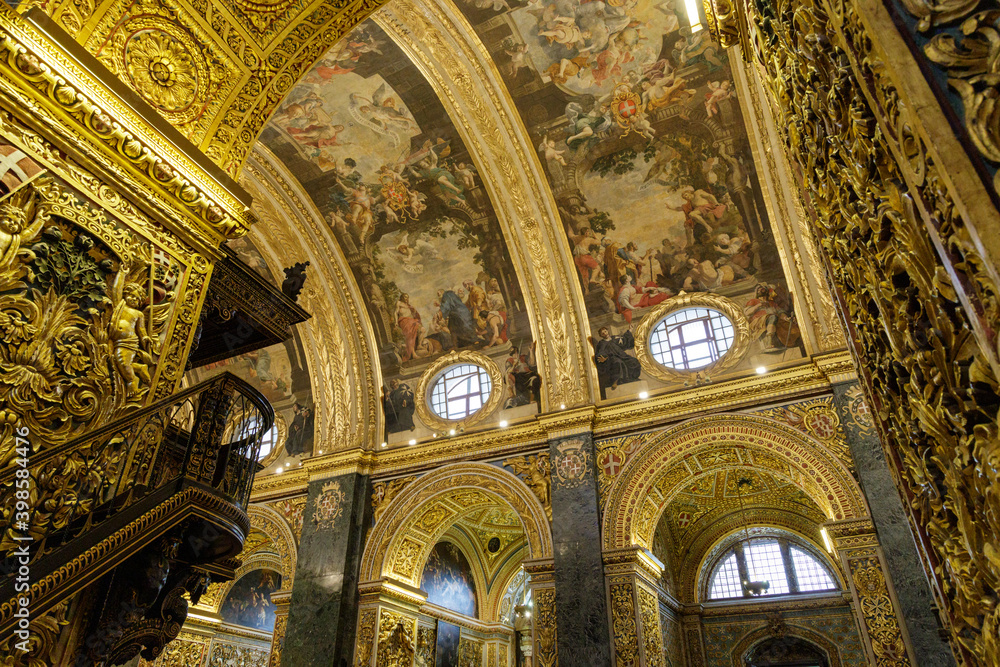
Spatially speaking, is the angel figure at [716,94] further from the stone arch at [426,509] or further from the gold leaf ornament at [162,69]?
the gold leaf ornament at [162,69]

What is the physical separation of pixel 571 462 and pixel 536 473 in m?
0.81

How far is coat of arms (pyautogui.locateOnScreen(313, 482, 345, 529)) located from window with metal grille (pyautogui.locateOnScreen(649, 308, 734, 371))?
7459 millimetres

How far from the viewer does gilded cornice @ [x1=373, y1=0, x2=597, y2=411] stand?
11383mm

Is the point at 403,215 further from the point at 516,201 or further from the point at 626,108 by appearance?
the point at 626,108

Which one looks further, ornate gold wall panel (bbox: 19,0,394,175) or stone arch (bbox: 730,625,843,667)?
stone arch (bbox: 730,625,843,667)

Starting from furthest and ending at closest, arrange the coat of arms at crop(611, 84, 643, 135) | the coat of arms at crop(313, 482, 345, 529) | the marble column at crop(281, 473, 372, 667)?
the coat of arms at crop(313, 482, 345, 529)
the marble column at crop(281, 473, 372, 667)
the coat of arms at crop(611, 84, 643, 135)

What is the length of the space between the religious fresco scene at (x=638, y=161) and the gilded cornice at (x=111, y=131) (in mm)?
7746

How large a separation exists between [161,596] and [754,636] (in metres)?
14.0

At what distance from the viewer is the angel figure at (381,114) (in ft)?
40.5

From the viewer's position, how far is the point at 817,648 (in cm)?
1389

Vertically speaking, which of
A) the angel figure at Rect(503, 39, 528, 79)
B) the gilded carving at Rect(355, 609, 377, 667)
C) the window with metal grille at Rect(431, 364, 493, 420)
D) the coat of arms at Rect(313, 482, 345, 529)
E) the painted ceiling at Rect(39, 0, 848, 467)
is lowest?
the gilded carving at Rect(355, 609, 377, 667)

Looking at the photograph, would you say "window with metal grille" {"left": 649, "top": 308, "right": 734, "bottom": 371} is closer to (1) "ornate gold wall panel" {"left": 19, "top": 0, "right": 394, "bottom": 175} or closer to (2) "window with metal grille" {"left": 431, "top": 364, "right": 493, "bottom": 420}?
(2) "window with metal grille" {"left": 431, "top": 364, "right": 493, "bottom": 420}

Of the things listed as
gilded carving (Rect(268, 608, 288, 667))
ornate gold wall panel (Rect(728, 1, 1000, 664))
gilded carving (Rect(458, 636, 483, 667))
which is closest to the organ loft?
ornate gold wall panel (Rect(728, 1, 1000, 664))

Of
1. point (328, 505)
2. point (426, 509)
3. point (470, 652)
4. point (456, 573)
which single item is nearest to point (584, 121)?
point (426, 509)
